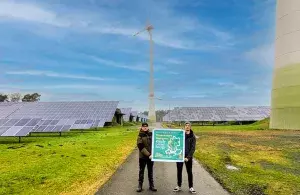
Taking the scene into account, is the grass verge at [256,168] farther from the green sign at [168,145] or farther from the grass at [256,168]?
the green sign at [168,145]

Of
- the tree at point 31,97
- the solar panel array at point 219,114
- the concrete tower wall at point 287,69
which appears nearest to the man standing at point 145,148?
the concrete tower wall at point 287,69

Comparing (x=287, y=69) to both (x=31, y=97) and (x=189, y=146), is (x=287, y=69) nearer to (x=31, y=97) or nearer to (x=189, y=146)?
(x=189, y=146)

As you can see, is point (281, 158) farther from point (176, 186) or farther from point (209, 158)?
point (176, 186)

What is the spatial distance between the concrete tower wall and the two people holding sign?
39.7m

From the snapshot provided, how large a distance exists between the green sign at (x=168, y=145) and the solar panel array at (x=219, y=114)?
75502 mm

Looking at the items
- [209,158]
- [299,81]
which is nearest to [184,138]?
[209,158]

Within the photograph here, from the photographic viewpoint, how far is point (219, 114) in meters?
89.9

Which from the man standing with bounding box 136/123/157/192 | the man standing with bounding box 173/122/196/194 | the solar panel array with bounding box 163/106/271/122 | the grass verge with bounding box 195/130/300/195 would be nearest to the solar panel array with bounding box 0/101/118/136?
the grass verge with bounding box 195/130/300/195

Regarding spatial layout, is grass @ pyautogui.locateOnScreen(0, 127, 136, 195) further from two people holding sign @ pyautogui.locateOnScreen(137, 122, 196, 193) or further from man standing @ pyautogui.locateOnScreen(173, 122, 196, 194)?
man standing @ pyautogui.locateOnScreen(173, 122, 196, 194)

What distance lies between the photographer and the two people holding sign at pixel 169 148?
11883 millimetres

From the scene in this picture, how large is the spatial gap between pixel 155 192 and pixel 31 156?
1116 cm

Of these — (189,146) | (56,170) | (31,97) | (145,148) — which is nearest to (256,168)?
(189,146)

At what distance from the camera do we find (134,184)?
12.8 m

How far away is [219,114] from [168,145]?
3140 inches
